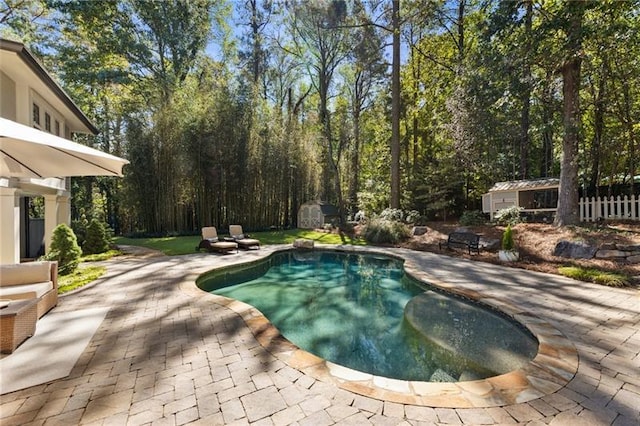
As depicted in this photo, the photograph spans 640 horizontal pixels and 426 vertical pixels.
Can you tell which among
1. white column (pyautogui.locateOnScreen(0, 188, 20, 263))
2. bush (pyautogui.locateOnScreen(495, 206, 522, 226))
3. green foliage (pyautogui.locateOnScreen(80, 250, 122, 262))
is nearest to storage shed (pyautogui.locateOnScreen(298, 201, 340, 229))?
bush (pyautogui.locateOnScreen(495, 206, 522, 226))

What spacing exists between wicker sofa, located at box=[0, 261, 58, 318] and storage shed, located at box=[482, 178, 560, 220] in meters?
12.2

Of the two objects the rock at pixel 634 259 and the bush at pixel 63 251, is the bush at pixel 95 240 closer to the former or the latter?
the bush at pixel 63 251

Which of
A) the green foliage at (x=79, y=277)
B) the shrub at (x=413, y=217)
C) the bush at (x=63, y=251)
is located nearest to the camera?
the green foliage at (x=79, y=277)

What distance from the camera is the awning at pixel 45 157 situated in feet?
8.45

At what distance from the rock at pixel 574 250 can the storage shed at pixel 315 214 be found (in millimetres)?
10468

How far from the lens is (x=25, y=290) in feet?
11.3

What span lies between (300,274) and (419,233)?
233 inches

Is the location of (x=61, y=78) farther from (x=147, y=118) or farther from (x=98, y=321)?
(x=98, y=321)

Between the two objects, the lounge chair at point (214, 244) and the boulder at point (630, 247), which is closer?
the boulder at point (630, 247)

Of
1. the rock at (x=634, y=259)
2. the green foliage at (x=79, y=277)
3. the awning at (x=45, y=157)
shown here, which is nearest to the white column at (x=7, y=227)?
the green foliage at (x=79, y=277)

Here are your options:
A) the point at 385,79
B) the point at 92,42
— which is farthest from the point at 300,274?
the point at 92,42

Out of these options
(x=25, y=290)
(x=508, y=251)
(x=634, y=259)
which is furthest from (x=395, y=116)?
(x=25, y=290)

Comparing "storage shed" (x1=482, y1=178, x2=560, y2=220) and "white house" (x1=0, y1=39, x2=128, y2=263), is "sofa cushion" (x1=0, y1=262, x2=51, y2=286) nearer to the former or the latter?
"white house" (x1=0, y1=39, x2=128, y2=263)

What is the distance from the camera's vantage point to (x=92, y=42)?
44.8 feet
